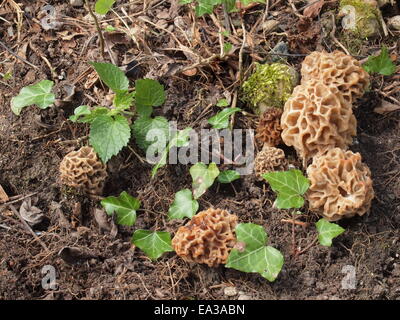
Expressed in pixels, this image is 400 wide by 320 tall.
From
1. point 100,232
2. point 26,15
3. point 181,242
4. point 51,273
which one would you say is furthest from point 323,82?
point 26,15

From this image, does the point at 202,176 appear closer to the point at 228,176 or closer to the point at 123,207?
the point at 228,176

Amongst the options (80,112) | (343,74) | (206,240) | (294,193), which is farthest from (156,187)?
(343,74)

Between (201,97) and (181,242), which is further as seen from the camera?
(201,97)

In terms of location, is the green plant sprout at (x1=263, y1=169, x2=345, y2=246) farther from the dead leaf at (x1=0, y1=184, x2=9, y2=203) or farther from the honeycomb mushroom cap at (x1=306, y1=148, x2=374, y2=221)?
the dead leaf at (x1=0, y1=184, x2=9, y2=203)

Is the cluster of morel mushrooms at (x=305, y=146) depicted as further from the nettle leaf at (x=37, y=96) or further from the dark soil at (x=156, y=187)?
the nettle leaf at (x=37, y=96)

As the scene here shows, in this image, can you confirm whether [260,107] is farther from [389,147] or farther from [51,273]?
[51,273]

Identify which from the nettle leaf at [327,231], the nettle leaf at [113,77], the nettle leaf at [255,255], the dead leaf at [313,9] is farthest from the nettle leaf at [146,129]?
the dead leaf at [313,9]
